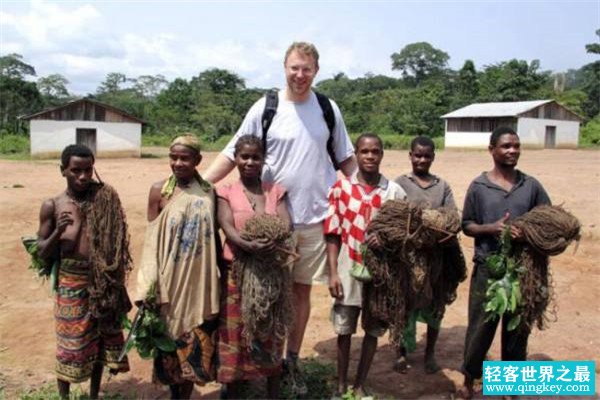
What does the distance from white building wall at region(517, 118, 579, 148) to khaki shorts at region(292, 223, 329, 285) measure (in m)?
29.2

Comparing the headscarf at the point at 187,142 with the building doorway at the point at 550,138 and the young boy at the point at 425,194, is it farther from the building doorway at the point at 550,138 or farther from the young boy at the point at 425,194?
the building doorway at the point at 550,138

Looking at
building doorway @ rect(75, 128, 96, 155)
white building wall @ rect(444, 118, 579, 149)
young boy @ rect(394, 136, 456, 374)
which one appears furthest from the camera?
white building wall @ rect(444, 118, 579, 149)

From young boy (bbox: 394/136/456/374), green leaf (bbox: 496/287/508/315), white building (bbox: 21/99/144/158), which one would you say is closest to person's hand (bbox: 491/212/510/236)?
green leaf (bbox: 496/287/508/315)

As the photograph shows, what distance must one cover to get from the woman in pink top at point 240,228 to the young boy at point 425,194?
3.86 ft

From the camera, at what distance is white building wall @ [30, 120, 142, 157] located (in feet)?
76.4

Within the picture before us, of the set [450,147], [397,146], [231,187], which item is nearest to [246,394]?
[231,187]

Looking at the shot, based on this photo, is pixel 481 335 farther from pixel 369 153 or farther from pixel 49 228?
pixel 49 228

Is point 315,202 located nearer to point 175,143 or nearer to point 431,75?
point 175,143

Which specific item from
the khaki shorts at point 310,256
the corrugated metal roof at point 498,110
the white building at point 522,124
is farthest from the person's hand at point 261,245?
the corrugated metal roof at point 498,110

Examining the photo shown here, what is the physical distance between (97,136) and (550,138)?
1038 inches

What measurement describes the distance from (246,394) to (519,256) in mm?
1964

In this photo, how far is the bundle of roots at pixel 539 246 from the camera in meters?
3.05

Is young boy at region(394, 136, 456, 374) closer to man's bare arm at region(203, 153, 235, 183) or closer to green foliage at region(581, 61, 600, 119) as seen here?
man's bare arm at region(203, 153, 235, 183)

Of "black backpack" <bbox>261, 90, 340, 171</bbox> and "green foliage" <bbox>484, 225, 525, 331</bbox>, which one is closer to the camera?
"green foliage" <bbox>484, 225, 525, 331</bbox>
